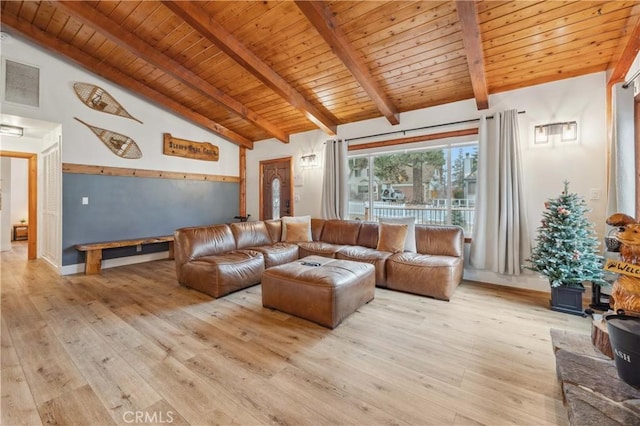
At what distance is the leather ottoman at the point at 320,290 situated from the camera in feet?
8.12

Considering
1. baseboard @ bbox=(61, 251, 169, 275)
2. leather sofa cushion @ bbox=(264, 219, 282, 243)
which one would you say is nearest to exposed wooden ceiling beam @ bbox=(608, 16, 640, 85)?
leather sofa cushion @ bbox=(264, 219, 282, 243)

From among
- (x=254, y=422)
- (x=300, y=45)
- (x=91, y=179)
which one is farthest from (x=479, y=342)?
(x=91, y=179)

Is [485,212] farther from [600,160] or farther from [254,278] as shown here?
[254,278]

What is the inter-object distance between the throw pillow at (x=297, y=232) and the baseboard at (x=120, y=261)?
2641 mm

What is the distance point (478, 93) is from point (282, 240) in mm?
3535

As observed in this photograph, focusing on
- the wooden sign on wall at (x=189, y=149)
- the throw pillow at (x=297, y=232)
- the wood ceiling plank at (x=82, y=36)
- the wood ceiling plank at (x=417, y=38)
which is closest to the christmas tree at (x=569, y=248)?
the wood ceiling plank at (x=417, y=38)

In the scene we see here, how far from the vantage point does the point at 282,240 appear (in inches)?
186

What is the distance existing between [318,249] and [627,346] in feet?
10.8

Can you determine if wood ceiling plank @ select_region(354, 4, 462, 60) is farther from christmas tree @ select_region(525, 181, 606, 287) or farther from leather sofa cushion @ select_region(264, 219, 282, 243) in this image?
leather sofa cushion @ select_region(264, 219, 282, 243)

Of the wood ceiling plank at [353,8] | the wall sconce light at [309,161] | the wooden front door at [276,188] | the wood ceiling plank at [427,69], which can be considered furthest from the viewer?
the wooden front door at [276,188]

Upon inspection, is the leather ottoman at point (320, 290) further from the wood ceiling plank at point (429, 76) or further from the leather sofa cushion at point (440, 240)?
the wood ceiling plank at point (429, 76)

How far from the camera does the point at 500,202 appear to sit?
3.53m

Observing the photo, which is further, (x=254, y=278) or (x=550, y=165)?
(x=254, y=278)

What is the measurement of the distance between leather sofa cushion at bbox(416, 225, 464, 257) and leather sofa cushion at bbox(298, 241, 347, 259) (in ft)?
3.74
